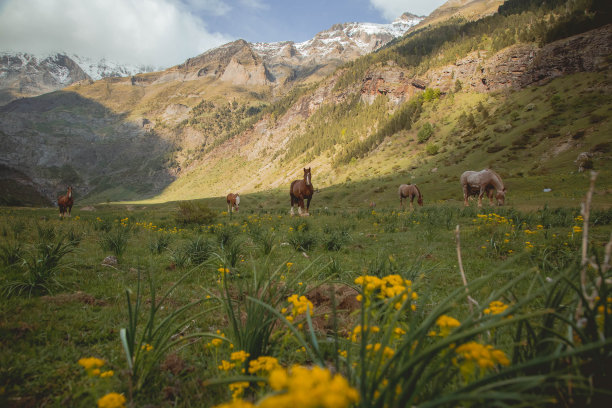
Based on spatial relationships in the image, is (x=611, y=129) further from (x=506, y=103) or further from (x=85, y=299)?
(x=85, y=299)

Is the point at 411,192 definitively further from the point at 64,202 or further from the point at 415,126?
the point at 415,126

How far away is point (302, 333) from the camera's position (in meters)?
2.45

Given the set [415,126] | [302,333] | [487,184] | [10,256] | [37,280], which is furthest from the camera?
[415,126]

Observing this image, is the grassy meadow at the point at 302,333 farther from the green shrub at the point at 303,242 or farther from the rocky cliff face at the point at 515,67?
the rocky cliff face at the point at 515,67

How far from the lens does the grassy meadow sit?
1.25m

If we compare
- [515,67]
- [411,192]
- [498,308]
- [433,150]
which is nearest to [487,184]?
[411,192]

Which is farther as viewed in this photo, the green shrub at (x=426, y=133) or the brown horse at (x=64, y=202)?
the green shrub at (x=426, y=133)

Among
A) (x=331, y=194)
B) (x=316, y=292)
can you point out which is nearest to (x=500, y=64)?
(x=331, y=194)

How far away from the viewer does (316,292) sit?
394 centimetres

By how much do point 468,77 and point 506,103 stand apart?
2502cm

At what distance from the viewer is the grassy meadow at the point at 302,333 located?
1253 mm

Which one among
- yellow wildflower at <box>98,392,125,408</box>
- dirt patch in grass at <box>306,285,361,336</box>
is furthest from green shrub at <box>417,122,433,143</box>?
yellow wildflower at <box>98,392,125,408</box>

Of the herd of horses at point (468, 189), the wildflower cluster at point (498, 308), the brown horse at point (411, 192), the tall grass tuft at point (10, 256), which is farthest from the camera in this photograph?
the brown horse at point (411, 192)

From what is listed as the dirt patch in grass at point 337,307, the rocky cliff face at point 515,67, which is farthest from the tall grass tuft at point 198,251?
the rocky cliff face at point 515,67
